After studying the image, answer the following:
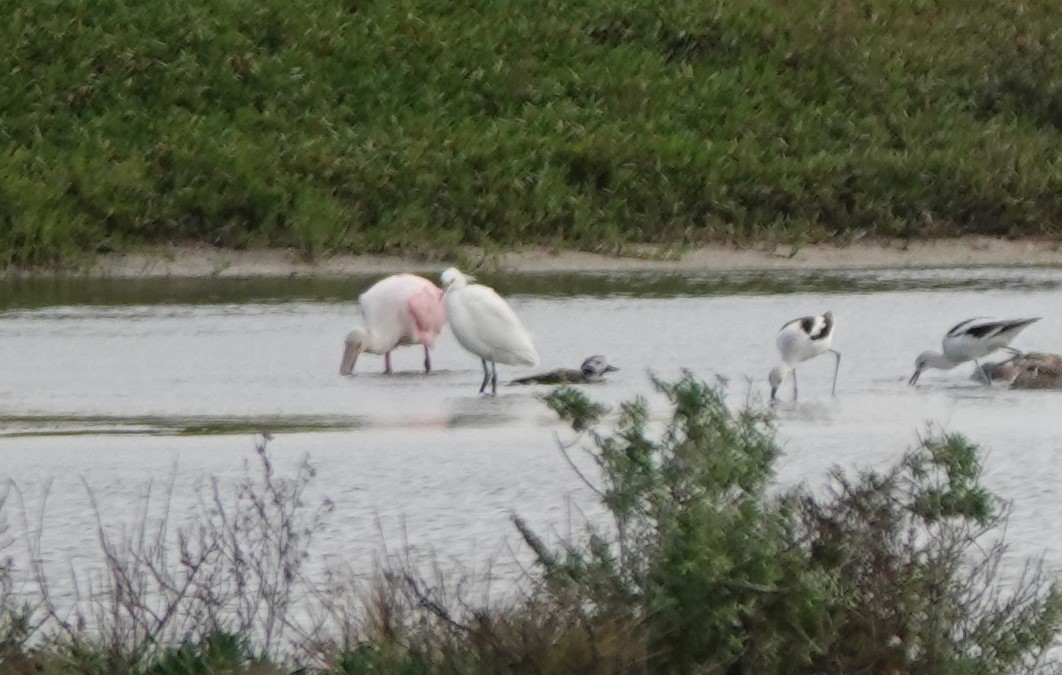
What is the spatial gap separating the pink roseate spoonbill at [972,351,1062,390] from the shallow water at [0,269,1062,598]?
21cm

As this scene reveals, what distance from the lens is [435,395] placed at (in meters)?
15.9

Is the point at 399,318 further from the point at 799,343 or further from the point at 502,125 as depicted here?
the point at 502,125

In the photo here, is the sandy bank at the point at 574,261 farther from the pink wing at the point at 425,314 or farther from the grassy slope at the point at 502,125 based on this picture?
the pink wing at the point at 425,314

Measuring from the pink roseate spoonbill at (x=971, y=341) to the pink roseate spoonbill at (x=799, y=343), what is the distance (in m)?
0.72

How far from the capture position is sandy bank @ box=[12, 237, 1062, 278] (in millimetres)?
25516

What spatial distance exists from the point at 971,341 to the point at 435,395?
3.28m

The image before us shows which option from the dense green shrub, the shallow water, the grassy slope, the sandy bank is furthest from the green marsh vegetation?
the grassy slope

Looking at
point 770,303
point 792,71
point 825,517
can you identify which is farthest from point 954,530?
point 792,71

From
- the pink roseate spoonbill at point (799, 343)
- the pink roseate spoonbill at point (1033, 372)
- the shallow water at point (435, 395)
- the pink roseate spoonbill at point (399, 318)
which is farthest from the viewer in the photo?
the pink roseate spoonbill at point (399, 318)

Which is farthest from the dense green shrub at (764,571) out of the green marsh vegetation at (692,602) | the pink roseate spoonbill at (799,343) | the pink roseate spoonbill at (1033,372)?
the pink roseate spoonbill at (1033,372)

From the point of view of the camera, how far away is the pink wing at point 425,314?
58.0 ft

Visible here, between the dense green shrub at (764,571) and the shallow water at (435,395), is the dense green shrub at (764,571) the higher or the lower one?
the higher one

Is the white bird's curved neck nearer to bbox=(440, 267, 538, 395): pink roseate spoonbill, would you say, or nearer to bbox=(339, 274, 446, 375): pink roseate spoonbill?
bbox=(440, 267, 538, 395): pink roseate spoonbill

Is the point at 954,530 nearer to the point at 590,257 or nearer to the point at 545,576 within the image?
the point at 545,576
